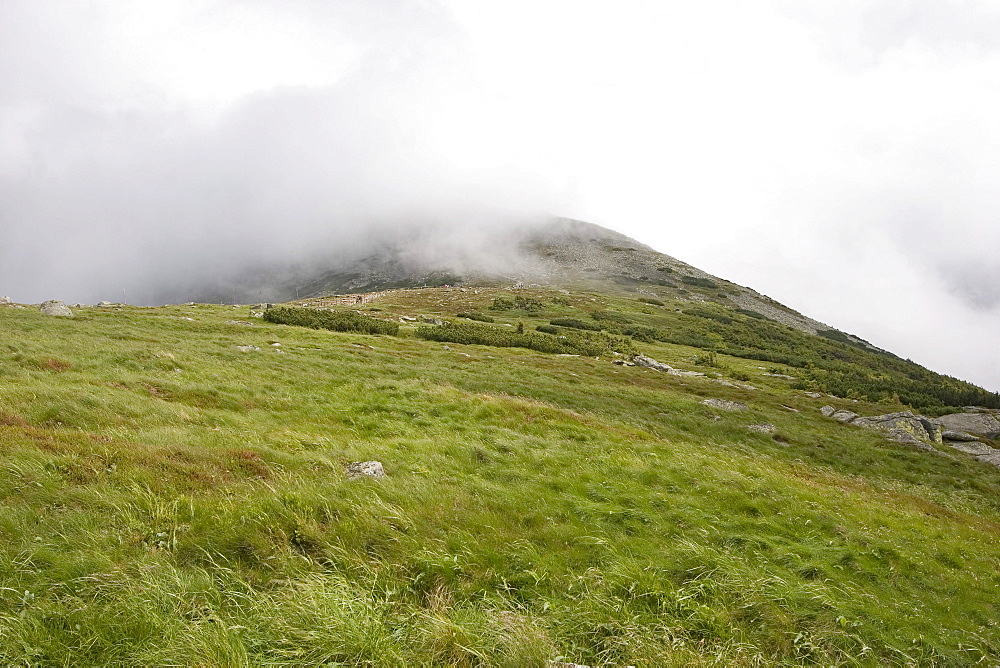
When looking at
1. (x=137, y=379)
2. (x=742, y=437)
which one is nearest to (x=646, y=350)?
(x=742, y=437)

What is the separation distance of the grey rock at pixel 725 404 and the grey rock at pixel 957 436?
15.6 metres

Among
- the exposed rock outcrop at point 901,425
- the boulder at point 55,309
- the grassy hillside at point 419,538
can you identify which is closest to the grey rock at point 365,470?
the grassy hillside at point 419,538

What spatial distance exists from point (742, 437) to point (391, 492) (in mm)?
26079

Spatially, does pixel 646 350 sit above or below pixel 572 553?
above

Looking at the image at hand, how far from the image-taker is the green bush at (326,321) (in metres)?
56.4

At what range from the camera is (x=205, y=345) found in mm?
31625

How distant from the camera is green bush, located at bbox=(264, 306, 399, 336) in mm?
56406

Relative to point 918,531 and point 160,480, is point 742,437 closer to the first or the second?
point 918,531

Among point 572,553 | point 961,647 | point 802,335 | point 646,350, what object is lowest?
point 961,647

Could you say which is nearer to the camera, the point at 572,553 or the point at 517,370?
the point at 572,553

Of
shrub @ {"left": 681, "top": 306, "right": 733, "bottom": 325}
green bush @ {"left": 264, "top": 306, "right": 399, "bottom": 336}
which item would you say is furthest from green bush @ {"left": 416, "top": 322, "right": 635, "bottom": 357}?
shrub @ {"left": 681, "top": 306, "right": 733, "bottom": 325}

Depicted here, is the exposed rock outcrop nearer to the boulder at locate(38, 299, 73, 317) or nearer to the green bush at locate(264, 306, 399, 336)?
the green bush at locate(264, 306, 399, 336)

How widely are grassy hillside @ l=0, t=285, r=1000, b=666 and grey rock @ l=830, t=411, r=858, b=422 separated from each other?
47.2ft

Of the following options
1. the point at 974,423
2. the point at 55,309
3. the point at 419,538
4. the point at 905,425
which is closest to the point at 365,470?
the point at 419,538
